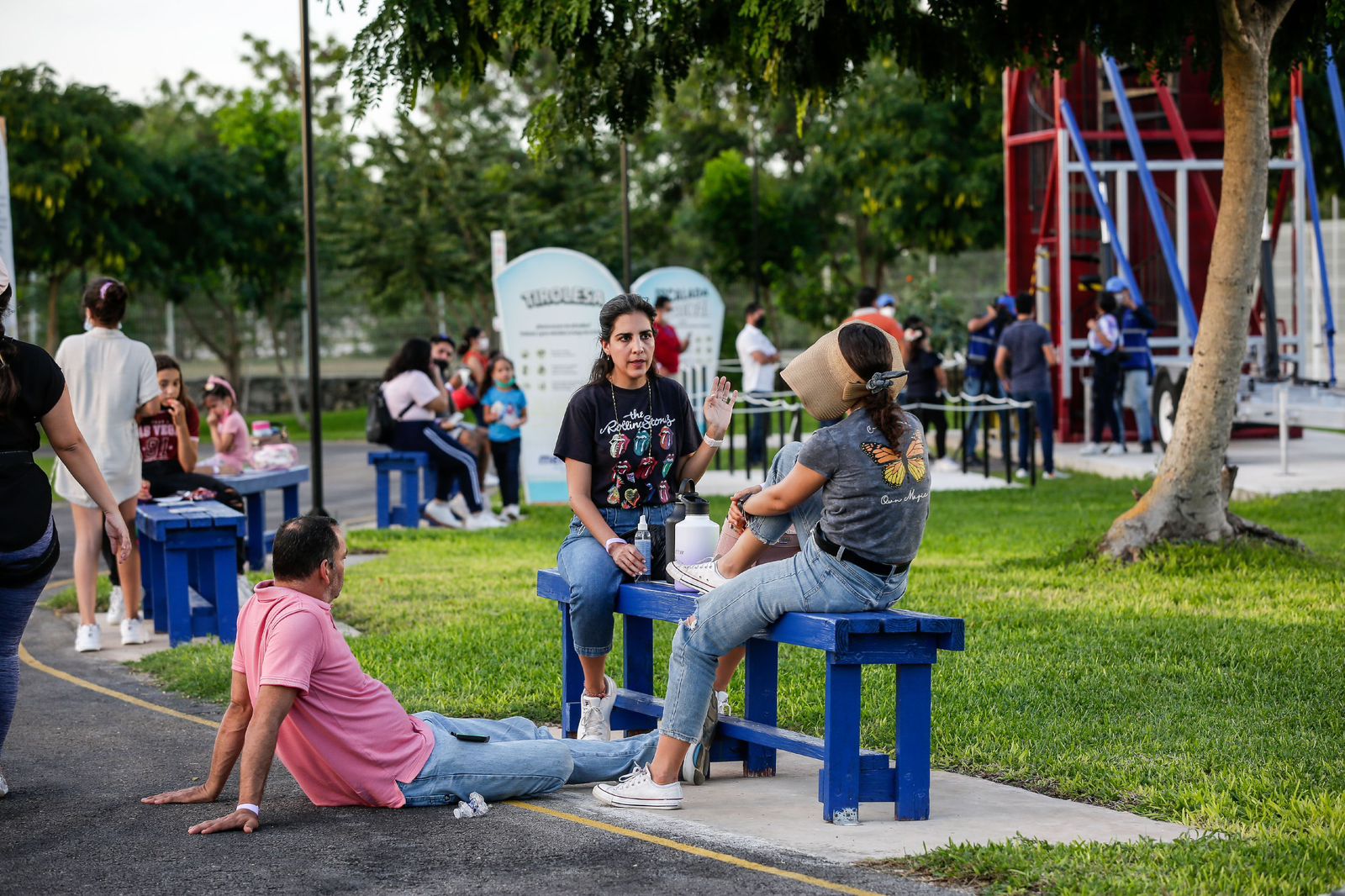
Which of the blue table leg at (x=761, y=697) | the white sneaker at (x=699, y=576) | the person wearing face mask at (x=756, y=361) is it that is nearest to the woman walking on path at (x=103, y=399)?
the white sneaker at (x=699, y=576)

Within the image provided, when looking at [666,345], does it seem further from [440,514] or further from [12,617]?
[12,617]

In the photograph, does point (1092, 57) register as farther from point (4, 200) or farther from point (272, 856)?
point (272, 856)

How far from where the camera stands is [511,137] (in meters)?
39.4

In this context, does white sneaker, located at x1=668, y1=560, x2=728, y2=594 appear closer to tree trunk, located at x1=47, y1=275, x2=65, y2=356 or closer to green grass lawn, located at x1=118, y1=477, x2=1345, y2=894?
green grass lawn, located at x1=118, y1=477, x2=1345, y2=894

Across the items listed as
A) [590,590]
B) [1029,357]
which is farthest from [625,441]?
[1029,357]

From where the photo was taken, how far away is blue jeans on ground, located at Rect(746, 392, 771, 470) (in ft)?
60.3

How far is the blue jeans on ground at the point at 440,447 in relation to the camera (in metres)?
14.4

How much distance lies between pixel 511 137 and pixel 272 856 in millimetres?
35745

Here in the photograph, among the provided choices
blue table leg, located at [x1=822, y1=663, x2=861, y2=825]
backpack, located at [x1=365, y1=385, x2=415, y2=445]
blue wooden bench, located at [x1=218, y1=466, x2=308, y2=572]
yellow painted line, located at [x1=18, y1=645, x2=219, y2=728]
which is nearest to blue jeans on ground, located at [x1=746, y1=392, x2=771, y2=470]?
backpack, located at [x1=365, y1=385, x2=415, y2=445]

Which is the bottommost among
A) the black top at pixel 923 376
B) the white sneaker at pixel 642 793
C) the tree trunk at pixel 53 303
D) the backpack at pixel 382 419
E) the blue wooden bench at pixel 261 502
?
the white sneaker at pixel 642 793

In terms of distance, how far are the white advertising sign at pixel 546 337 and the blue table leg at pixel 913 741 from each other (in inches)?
434

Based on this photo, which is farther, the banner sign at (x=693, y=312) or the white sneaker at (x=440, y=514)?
the banner sign at (x=693, y=312)

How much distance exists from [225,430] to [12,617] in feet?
19.7

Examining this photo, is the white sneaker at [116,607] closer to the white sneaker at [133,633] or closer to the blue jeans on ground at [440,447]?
the white sneaker at [133,633]
